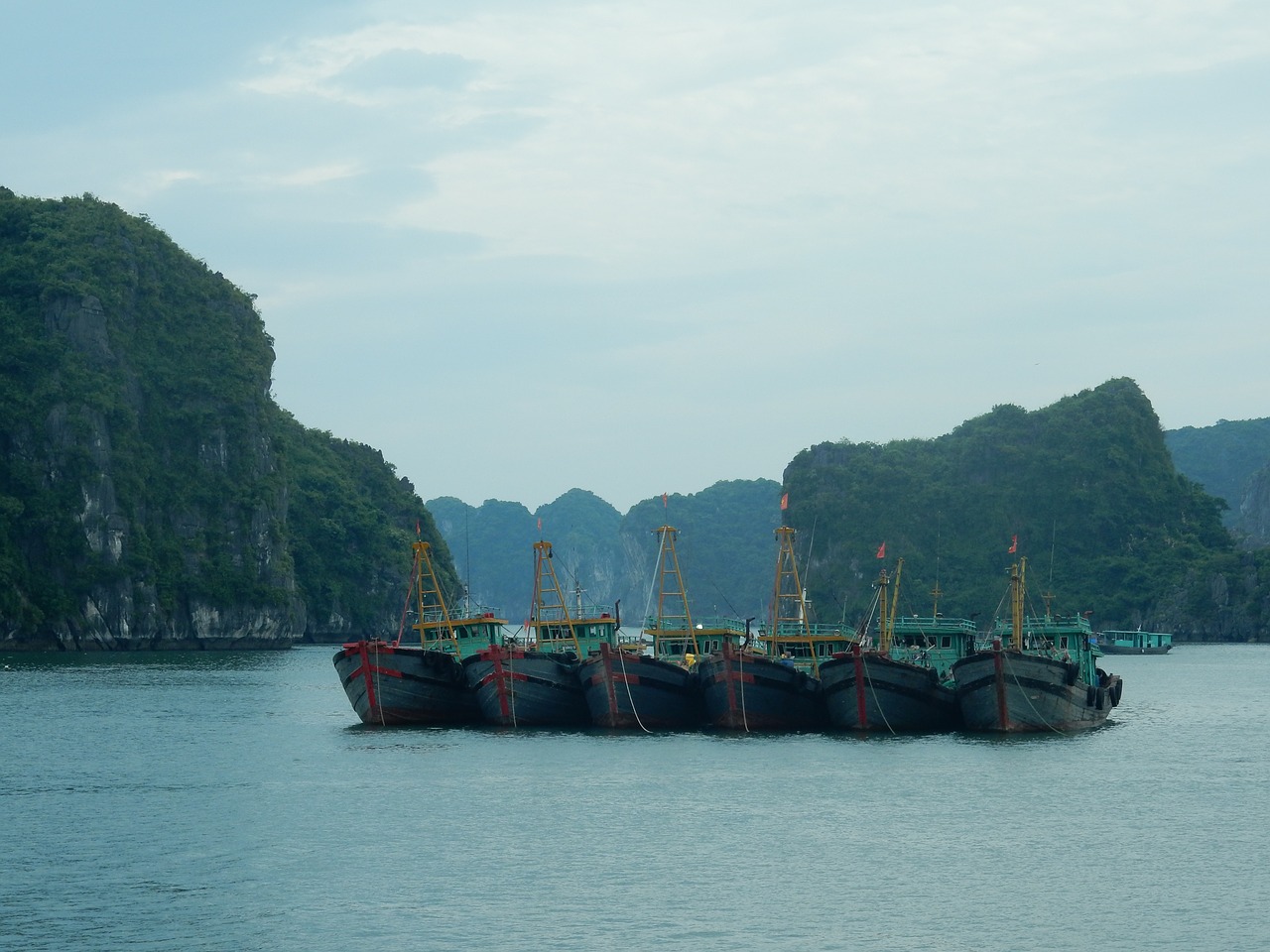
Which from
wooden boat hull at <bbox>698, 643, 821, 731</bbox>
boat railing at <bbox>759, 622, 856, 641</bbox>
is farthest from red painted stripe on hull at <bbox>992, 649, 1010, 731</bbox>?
boat railing at <bbox>759, 622, 856, 641</bbox>

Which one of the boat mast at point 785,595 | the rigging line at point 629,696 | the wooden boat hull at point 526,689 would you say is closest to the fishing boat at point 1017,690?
→ the boat mast at point 785,595

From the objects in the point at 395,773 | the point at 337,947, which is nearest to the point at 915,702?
the point at 395,773

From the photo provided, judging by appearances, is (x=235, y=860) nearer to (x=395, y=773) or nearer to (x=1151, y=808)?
(x=395, y=773)

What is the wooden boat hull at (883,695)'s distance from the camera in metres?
71.1

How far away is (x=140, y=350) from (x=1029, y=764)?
491 ft

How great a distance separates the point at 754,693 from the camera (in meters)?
72.8

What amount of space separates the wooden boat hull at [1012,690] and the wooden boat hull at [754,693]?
7.02 meters

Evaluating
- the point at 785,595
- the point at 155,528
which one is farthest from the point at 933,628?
the point at 155,528

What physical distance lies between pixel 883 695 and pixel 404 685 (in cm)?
2252

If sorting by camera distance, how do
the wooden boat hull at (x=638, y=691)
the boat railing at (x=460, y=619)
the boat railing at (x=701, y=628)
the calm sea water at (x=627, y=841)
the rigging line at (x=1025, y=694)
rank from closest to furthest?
the calm sea water at (x=627, y=841)
the rigging line at (x=1025, y=694)
the wooden boat hull at (x=638, y=691)
the boat railing at (x=701, y=628)
the boat railing at (x=460, y=619)

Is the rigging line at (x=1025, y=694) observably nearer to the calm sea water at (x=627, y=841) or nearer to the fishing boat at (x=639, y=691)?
the calm sea water at (x=627, y=841)

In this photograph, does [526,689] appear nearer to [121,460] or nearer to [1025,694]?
[1025,694]

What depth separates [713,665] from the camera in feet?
240

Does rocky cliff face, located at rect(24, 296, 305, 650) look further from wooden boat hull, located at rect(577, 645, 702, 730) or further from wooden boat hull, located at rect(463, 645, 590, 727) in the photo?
wooden boat hull, located at rect(577, 645, 702, 730)
